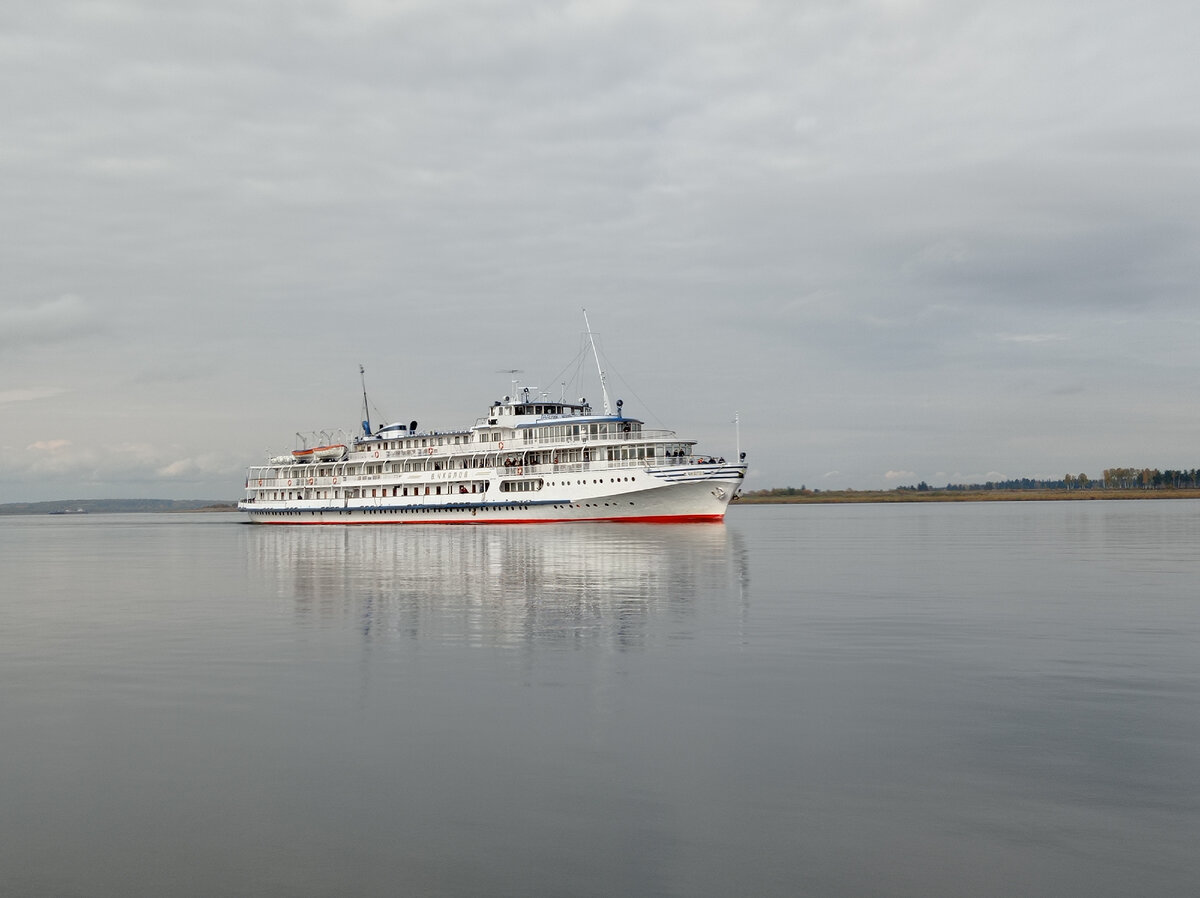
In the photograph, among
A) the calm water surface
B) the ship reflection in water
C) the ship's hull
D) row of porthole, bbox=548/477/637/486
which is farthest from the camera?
row of porthole, bbox=548/477/637/486

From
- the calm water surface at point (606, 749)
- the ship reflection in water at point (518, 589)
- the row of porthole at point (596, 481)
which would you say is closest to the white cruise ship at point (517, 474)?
the row of porthole at point (596, 481)

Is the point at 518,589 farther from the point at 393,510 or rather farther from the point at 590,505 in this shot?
the point at 393,510

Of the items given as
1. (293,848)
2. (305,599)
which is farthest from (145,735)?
(305,599)

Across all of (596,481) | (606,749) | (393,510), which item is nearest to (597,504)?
(596,481)

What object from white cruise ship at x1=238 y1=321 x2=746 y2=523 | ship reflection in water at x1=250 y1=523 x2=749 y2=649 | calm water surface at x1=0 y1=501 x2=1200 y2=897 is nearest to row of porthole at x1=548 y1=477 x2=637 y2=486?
white cruise ship at x1=238 y1=321 x2=746 y2=523

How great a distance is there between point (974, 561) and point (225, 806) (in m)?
43.9

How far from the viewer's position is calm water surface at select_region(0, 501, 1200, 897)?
30.4 feet

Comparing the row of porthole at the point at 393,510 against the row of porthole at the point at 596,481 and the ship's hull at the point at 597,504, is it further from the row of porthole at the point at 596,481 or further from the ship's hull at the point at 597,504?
the row of porthole at the point at 596,481

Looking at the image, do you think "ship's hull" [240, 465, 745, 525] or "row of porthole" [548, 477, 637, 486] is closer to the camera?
"ship's hull" [240, 465, 745, 525]

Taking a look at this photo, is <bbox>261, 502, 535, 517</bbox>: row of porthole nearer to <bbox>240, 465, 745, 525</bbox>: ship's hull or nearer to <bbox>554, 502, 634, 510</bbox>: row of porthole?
<bbox>240, 465, 745, 525</bbox>: ship's hull

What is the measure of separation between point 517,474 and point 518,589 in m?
66.9

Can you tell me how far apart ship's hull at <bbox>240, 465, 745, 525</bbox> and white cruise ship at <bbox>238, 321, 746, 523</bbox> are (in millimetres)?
114

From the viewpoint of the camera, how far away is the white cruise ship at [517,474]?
92.0 meters

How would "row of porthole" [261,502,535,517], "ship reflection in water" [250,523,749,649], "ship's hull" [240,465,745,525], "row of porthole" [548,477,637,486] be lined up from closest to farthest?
"ship reflection in water" [250,523,749,649] < "ship's hull" [240,465,745,525] < "row of porthole" [548,477,637,486] < "row of porthole" [261,502,535,517]
